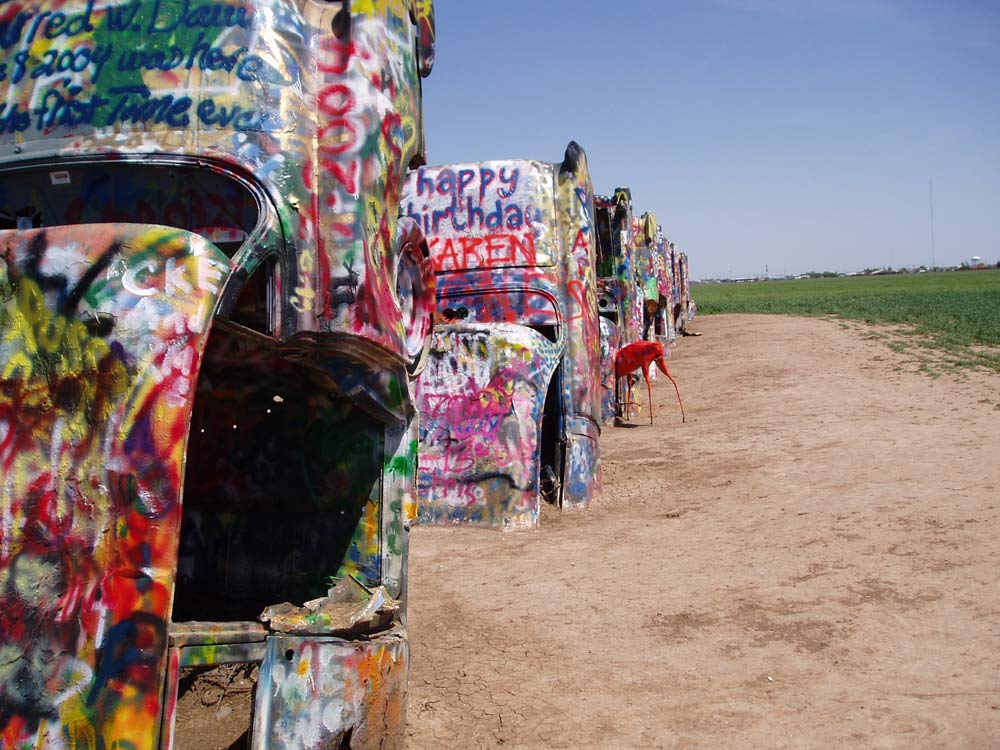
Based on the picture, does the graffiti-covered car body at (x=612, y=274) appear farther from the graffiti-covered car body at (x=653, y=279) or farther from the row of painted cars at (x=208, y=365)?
the row of painted cars at (x=208, y=365)

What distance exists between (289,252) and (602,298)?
12.6 meters

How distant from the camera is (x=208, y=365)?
461 centimetres

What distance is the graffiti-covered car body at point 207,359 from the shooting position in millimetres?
3041

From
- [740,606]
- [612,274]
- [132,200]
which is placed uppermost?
[612,274]

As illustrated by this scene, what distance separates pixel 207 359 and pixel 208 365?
81 millimetres

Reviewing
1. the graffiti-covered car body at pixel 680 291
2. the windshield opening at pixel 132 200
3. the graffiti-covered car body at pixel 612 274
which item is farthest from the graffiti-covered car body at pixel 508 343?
the graffiti-covered car body at pixel 680 291

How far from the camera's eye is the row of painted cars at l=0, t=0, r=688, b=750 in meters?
3.04

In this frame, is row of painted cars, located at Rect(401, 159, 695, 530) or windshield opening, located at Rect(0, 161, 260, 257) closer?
windshield opening, located at Rect(0, 161, 260, 257)

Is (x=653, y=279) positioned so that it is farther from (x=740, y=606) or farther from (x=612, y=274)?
(x=740, y=606)

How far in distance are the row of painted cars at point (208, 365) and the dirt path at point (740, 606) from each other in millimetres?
1083

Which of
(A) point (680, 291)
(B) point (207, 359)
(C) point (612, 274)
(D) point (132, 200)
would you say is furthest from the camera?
(A) point (680, 291)

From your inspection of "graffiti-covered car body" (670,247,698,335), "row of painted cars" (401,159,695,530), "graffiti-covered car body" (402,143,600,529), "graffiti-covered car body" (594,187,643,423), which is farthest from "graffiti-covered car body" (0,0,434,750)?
"graffiti-covered car body" (670,247,698,335)

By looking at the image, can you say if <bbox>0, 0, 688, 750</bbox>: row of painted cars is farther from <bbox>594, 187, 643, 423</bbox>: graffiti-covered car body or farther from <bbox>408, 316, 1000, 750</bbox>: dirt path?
<bbox>594, 187, 643, 423</bbox>: graffiti-covered car body

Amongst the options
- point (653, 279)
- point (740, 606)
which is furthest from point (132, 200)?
point (653, 279)
